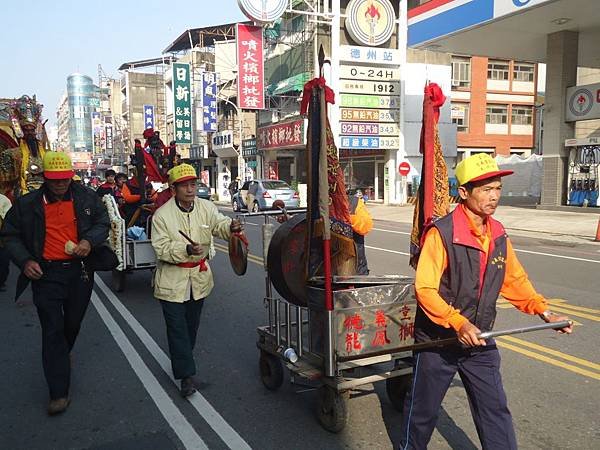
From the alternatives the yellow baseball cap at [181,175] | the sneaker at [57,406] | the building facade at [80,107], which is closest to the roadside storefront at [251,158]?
the yellow baseball cap at [181,175]

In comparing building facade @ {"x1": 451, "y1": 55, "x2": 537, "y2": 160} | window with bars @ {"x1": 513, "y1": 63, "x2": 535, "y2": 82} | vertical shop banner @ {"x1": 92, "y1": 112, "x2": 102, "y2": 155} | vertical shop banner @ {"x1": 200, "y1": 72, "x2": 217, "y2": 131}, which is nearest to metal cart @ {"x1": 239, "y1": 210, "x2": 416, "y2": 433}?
Result: building facade @ {"x1": 451, "y1": 55, "x2": 537, "y2": 160}

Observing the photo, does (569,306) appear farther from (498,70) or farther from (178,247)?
(498,70)

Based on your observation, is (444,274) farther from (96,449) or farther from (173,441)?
(96,449)

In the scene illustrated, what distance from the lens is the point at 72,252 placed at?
4059mm

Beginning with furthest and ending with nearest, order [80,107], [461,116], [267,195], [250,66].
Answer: [80,107], [461,116], [250,66], [267,195]

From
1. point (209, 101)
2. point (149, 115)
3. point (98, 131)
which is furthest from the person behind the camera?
point (98, 131)

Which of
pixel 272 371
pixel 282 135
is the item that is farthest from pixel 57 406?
pixel 282 135

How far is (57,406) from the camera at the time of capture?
4055 mm

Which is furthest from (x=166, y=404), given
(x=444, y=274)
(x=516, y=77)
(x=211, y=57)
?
(x=211, y=57)

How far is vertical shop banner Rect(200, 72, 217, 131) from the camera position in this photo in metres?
37.6

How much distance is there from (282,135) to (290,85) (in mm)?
2873

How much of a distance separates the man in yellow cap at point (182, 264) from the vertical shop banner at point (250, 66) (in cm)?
2619

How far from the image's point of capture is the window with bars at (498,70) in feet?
118

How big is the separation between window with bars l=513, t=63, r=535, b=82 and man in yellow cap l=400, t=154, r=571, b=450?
38.4 metres
